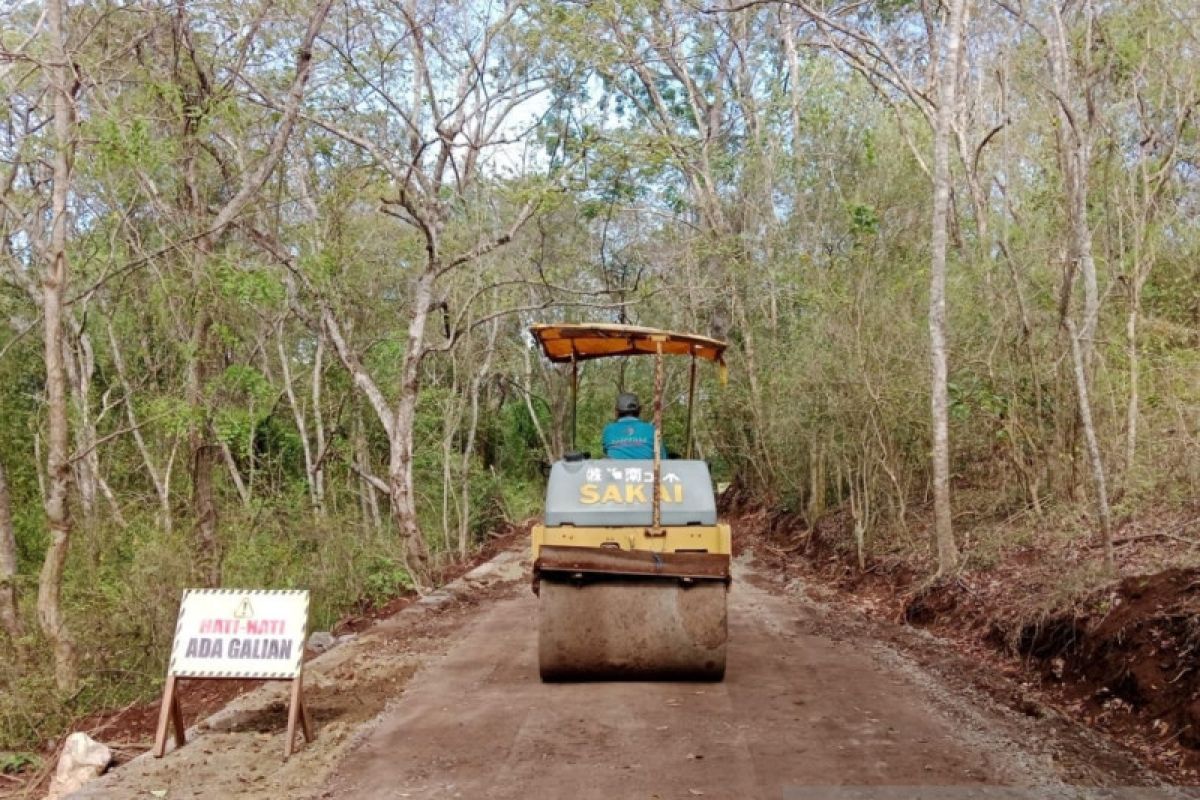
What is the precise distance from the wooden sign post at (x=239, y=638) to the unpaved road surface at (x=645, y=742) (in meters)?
0.44

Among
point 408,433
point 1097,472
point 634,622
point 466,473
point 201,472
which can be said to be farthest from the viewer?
point 466,473

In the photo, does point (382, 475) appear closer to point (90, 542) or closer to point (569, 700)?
point (90, 542)

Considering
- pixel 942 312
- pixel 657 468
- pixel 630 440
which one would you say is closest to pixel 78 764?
pixel 657 468

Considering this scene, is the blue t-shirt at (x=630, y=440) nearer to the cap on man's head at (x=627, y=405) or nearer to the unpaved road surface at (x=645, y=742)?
the cap on man's head at (x=627, y=405)

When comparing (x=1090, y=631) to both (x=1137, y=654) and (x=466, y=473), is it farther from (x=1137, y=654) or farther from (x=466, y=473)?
(x=466, y=473)

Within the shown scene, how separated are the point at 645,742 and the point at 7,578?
6.57m

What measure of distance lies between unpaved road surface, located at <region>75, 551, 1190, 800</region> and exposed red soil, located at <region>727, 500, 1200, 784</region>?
38cm

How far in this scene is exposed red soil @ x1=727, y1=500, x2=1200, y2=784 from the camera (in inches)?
229

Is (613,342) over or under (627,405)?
over

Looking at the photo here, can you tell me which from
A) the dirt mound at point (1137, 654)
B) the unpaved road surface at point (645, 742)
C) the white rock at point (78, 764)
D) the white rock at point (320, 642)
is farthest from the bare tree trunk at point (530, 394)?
the white rock at point (78, 764)

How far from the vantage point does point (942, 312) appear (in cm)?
1038

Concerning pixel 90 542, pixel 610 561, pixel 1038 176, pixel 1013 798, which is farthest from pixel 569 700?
pixel 1038 176

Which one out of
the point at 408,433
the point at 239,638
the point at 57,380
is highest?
the point at 57,380

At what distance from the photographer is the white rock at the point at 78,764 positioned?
19.0ft
